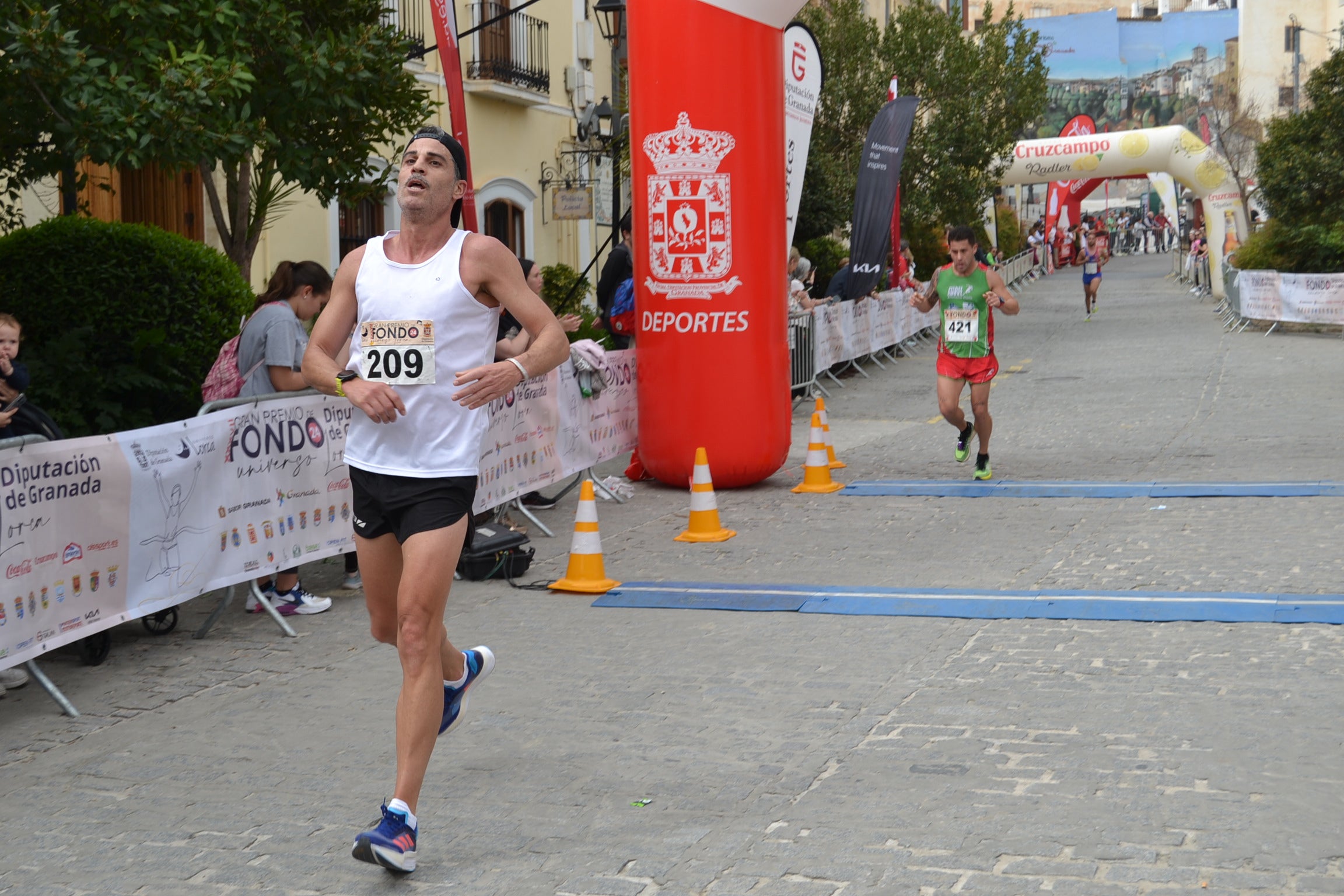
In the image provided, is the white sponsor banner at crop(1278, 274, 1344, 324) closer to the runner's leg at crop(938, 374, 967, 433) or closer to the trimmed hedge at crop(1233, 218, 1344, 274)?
the trimmed hedge at crop(1233, 218, 1344, 274)

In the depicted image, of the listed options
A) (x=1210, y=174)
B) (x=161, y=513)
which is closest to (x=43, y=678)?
(x=161, y=513)

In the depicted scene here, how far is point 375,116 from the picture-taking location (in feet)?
33.7

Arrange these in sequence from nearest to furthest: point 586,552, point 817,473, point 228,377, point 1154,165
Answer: point 228,377 < point 586,552 < point 817,473 < point 1154,165

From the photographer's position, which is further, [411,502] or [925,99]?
[925,99]


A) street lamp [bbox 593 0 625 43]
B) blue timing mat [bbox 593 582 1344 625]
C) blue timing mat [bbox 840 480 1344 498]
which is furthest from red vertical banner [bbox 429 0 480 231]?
street lamp [bbox 593 0 625 43]

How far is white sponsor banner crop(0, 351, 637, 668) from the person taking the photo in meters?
5.86

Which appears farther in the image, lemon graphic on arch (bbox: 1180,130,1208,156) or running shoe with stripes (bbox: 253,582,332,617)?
lemon graphic on arch (bbox: 1180,130,1208,156)

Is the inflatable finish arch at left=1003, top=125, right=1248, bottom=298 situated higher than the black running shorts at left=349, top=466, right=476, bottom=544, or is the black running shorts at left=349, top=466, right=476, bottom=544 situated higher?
the inflatable finish arch at left=1003, top=125, right=1248, bottom=298

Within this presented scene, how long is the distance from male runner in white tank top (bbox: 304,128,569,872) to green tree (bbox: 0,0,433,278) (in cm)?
330

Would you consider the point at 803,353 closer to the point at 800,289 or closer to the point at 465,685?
the point at 800,289

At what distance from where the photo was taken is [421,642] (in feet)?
13.8

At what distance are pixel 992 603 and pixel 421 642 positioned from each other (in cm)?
392

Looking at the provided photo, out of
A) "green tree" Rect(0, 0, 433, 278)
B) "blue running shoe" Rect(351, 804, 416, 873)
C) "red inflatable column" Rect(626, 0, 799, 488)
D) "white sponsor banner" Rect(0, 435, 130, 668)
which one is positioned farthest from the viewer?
"red inflatable column" Rect(626, 0, 799, 488)

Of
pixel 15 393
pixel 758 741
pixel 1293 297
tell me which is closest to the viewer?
pixel 758 741
